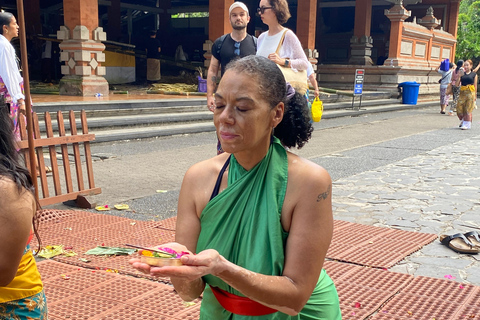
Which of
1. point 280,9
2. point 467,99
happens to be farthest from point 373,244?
point 467,99

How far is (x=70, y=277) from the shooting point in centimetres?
377

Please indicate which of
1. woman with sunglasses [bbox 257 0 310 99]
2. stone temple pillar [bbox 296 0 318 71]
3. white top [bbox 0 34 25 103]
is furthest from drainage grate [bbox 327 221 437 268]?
stone temple pillar [bbox 296 0 318 71]

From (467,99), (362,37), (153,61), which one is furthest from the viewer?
(362,37)

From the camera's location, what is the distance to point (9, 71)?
609 centimetres

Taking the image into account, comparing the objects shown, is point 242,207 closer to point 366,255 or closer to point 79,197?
point 366,255

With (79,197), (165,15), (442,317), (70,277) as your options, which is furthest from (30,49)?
(442,317)

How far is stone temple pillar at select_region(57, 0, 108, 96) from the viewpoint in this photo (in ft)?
42.0

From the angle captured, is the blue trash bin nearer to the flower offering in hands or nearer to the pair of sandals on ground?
the pair of sandals on ground

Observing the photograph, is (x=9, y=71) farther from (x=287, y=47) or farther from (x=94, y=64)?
(x=94, y=64)

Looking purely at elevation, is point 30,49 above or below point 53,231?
above

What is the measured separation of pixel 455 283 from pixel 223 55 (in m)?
3.27

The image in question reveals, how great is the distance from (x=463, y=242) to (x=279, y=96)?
3.23 meters

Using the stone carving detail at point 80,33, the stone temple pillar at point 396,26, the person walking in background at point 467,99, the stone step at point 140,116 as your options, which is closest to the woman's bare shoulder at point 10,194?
the stone step at point 140,116

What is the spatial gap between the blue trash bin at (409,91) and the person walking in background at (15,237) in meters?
21.8
